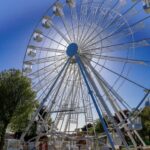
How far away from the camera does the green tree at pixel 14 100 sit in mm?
31375

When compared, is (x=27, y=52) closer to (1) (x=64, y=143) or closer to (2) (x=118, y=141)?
(1) (x=64, y=143)

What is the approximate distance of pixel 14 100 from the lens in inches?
1258

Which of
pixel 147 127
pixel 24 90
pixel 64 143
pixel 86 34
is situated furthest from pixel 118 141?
pixel 147 127

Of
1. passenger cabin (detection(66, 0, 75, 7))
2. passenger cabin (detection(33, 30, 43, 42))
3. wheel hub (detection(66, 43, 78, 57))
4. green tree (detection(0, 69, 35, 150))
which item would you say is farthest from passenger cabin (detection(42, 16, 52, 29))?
green tree (detection(0, 69, 35, 150))

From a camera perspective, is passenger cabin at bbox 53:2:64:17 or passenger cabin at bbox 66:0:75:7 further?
passenger cabin at bbox 53:2:64:17

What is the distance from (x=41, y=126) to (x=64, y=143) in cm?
223

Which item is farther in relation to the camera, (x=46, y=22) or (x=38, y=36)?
(x=38, y=36)

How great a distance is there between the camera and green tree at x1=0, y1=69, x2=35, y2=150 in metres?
31.4

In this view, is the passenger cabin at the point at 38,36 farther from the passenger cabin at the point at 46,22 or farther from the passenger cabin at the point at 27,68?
the passenger cabin at the point at 27,68

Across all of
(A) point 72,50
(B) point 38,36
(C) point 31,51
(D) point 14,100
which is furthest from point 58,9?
(D) point 14,100

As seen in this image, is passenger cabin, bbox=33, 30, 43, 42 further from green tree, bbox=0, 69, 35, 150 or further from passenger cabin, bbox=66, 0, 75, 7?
green tree, bbox=0, 69, 35, 150

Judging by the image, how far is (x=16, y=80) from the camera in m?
32.8

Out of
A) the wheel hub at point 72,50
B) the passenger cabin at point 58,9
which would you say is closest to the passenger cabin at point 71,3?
the passenger cabin at point 58,9

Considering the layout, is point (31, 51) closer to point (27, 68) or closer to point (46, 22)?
point (27, 68)
